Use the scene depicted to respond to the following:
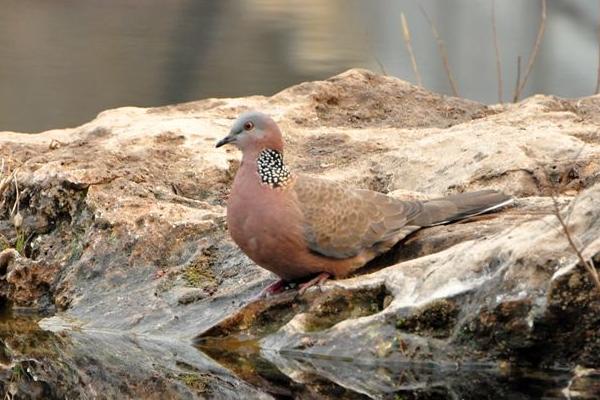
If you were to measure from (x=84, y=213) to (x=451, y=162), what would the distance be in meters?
2.10

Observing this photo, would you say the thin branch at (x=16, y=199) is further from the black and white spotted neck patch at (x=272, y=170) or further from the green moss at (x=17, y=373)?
the black and white spotted neck patch at (x=272, y=170)

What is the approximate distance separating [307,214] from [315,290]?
364 millimetres

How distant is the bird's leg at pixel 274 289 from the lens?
680 cm

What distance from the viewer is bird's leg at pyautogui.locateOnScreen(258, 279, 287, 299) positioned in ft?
22.3

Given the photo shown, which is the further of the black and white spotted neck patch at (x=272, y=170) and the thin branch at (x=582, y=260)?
the black and white spotted neck patch at (x=272, y=170)

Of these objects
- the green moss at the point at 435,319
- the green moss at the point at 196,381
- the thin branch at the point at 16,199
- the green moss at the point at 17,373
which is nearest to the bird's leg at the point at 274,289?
Answer: the green moss at the point at 196,381

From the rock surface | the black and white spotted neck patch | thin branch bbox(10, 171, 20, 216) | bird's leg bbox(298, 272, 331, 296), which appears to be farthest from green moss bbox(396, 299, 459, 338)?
thin branch bbox(10, 171, 20, 216)

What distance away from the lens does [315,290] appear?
6.65m

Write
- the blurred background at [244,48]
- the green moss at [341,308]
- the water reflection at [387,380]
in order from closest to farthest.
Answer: the water reflection at [387,380] < the green moss at [341,308] < the blurred background at [244,48]

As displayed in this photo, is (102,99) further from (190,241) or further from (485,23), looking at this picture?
(190,241)

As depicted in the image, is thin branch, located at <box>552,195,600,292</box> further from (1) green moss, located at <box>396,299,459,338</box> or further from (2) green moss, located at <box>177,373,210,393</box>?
(2) green moss, located at <box>177,373,210,393</box>

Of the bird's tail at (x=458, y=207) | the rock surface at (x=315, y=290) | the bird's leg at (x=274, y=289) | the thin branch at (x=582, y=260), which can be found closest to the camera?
the thin branch at (x=582, y=260)

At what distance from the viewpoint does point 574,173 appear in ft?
24.9

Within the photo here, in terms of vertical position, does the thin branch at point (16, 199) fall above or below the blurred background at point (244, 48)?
above
